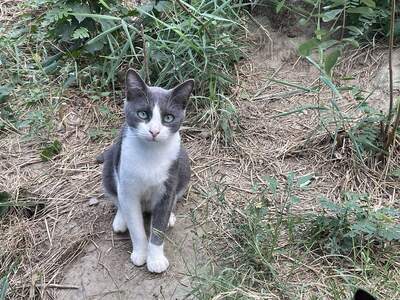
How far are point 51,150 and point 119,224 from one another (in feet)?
2.29

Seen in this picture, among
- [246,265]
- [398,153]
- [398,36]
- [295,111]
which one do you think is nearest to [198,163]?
[295,111]

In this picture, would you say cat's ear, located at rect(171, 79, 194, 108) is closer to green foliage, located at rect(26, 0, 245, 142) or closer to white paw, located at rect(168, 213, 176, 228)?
→ white paw, located at rect(168, 213, 176, 228)

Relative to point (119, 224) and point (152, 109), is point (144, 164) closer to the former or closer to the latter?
point (152, 109)

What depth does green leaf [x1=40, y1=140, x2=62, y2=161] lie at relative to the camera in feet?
9.86

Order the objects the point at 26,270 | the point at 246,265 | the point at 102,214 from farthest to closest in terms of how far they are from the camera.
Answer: the point at 102,214, the point at 26,270, the point at 246,265

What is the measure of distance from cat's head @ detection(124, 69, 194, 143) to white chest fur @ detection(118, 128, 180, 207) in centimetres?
6

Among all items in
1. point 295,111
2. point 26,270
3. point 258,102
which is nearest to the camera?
point 26,270

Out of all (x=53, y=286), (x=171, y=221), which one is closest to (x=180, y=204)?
(x=171, y=221)

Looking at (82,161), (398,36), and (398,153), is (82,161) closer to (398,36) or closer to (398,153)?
(398,153)

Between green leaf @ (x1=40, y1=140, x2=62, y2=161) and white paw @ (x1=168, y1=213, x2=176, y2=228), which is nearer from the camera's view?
white paw @ (x1=168, y1=213, x2=176, y2=228)

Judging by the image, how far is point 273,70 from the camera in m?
3.45

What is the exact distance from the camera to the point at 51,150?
304cm

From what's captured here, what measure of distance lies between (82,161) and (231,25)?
1.21 meters

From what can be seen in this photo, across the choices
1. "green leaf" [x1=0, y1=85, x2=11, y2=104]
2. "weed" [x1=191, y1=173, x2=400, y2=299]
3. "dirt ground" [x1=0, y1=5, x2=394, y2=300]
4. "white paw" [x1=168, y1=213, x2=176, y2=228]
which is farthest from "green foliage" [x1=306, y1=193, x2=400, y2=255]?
"green leaf" [x1=0, y1=85, x2=11, y2=104]
